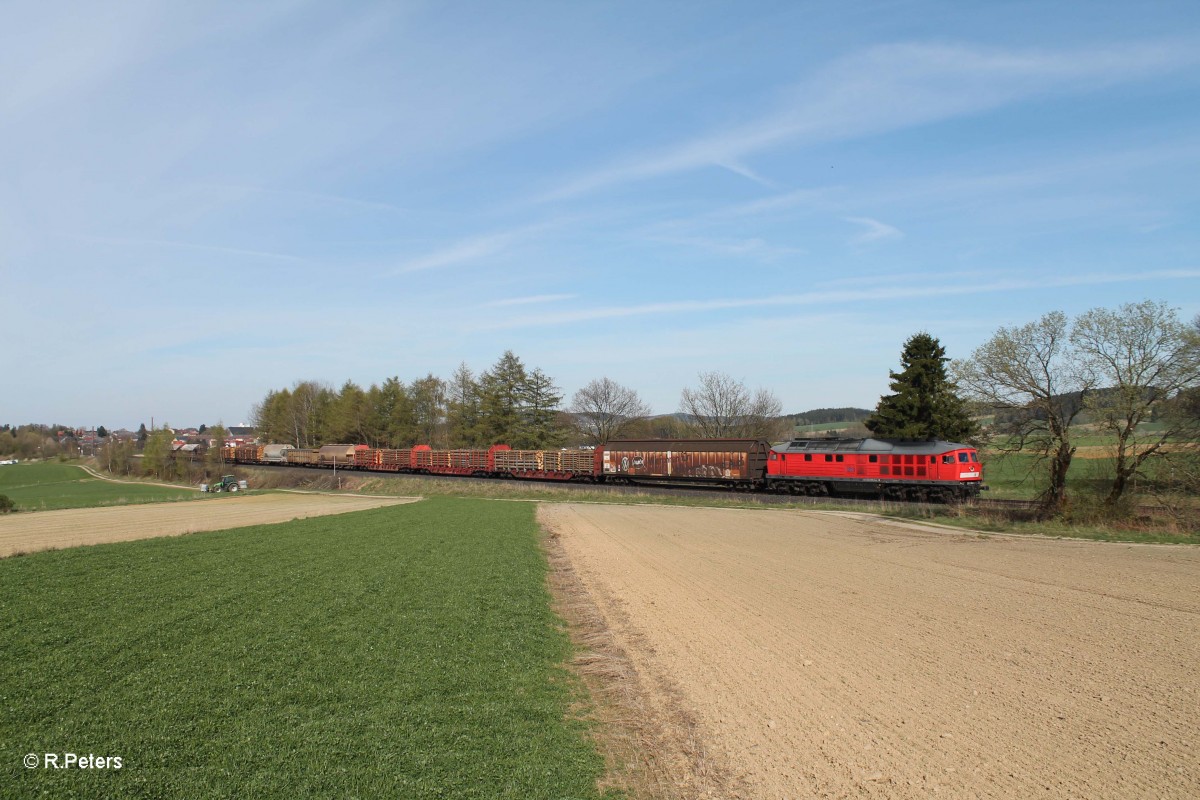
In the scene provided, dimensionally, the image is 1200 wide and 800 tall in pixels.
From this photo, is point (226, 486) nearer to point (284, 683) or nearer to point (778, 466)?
point (778, 466)

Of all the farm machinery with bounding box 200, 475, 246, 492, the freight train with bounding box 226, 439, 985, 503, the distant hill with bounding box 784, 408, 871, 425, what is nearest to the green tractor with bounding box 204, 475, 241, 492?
the farm machinery with bounding box 200, 475, 246, 492

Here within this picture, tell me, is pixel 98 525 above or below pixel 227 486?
above

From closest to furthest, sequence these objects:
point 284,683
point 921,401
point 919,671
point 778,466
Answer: point 284,683 → point 919,671 → point 778,466 → point 921,401

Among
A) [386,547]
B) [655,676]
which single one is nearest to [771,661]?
[655,676]

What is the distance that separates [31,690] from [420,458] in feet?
212

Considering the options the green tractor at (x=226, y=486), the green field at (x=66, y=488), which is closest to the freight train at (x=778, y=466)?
the green tractor at (x=226, y=486)

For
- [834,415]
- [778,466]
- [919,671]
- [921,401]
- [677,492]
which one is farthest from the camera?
[834,415]

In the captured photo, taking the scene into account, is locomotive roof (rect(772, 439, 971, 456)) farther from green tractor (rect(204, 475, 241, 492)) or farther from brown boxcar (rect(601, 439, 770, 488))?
green tractor (rect(204, 475, 241, 492))

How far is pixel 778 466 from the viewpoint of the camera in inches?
1747

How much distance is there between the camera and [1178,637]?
10.9 meters

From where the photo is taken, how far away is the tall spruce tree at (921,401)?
5275cm

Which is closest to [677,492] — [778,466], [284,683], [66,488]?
[778,466]

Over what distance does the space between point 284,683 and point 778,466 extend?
39.6 metres

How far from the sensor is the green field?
6956cm
